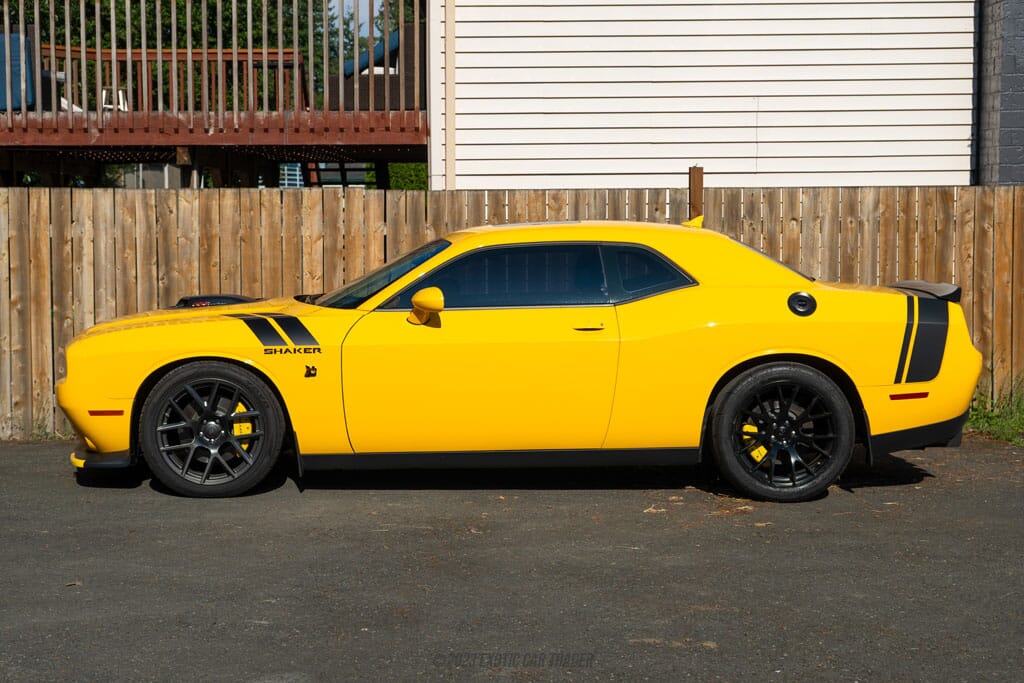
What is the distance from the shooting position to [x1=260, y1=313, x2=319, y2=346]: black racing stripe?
745 cm

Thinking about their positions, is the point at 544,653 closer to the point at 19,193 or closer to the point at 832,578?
the point at 832,578

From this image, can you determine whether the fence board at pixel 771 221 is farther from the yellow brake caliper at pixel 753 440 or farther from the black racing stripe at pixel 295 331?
the black racing stripe at pixel 295 331

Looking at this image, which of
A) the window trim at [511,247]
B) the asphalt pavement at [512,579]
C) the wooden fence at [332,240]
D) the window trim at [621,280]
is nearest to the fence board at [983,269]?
the wooden fence at [332,240]

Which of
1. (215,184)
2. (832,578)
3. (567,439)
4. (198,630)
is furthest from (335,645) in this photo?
(215,184)

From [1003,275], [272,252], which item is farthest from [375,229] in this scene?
[1003,275]

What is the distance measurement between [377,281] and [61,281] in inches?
126

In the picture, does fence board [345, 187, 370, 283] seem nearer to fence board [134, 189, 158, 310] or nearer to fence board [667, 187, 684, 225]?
fence board [134, 189, 158, 310]

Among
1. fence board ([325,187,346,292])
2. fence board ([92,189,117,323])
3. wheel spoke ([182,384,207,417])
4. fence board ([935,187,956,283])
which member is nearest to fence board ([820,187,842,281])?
fence board ([935,187,956,283])

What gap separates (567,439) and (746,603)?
2.18 meters

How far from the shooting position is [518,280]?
7.63m

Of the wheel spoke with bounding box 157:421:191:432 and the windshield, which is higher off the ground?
the windshield

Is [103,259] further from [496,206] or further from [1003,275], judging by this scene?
[1003,275]

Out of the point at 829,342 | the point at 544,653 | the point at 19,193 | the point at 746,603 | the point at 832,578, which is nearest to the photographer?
the point at 544,653

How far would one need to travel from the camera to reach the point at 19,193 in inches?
391
